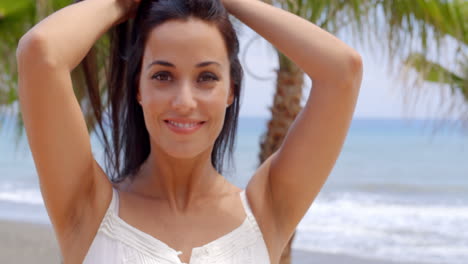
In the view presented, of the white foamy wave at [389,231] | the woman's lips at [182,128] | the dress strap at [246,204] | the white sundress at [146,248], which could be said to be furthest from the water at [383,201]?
the woman's lips at [182,128]

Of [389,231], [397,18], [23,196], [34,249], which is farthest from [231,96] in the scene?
[23,196]

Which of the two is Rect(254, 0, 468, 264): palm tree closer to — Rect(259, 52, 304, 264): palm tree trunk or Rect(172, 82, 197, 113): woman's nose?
Rect(259, 52, 304, 264): palm tree trunk

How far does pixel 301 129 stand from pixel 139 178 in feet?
1.69

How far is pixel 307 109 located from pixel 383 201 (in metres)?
13.4

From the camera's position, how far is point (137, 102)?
1.89 metres

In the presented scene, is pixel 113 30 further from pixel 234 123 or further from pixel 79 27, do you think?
pixel 234 123

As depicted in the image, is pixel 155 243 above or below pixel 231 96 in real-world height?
below

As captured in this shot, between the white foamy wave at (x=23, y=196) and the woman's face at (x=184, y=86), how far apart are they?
1166 centimetres

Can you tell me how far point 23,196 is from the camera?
1412 cm

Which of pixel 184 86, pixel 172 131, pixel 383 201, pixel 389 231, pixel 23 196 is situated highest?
pixel 184 86

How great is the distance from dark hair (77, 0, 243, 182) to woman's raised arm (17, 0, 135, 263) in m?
0.10

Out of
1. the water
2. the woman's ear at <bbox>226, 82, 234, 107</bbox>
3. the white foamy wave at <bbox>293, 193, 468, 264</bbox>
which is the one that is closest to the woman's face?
the woman's ear at <bbox>226, 82, 234, 107</bbox>

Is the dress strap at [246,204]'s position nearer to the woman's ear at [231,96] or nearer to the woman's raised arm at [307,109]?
the woman's raised arm at [307,109]

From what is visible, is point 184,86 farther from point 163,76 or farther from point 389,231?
point 389,231
